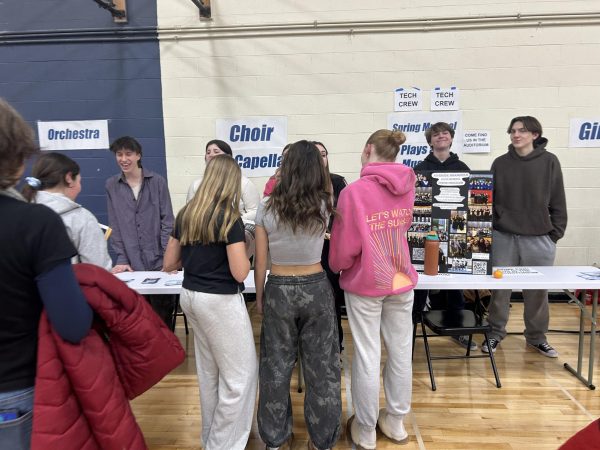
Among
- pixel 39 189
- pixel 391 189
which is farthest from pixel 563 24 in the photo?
pixel 39 189

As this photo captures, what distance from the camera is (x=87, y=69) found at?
12.7 feet

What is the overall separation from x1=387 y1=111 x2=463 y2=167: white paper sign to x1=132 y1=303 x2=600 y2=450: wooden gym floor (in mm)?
1910

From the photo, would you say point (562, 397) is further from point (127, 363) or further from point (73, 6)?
point (73, 6)

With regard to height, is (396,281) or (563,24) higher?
(563,24)

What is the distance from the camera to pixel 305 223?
62.7 inches

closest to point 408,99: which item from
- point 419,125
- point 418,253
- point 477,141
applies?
point 419,125

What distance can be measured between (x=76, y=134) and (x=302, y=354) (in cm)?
350

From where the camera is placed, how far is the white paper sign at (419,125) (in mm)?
3785

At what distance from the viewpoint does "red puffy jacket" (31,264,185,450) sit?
83cm

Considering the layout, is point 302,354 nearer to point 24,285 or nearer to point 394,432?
point 394,432

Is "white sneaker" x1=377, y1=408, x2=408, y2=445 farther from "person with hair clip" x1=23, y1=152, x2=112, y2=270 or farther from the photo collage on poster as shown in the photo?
"person with hair clip" x1=23, y1=152, x2=112, y2=270

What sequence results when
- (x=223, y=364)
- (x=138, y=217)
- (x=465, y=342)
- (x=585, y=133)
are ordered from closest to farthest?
(x=223, y=364)
(x=138, y=217)
(x=465, y=342)
(x=585, y=133)

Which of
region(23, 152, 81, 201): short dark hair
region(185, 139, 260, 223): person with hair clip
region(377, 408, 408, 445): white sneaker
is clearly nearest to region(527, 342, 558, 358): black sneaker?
region(377, 408, 408, 445): white sneaker

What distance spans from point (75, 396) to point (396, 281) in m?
1.30
